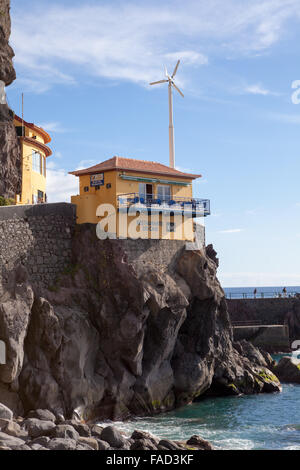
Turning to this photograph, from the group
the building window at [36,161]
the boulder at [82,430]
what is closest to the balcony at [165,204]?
the building window at [36,161]

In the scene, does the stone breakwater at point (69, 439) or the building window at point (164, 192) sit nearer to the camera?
the stone breakwater at point (69, 439)

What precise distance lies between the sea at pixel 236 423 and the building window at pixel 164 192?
58.4 ft

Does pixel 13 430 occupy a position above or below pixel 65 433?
above

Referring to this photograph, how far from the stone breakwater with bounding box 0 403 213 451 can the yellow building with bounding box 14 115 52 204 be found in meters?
25.6

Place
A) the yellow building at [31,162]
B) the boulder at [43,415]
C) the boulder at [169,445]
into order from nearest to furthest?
the boulder at [169,445]
the boulder at [43,415]
the yellow building at [31,162]

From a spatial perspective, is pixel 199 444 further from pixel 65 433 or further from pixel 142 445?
pixel 65 433

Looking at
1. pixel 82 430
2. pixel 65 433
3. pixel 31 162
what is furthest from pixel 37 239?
pixel 65 433

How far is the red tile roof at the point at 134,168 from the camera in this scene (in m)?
49.3

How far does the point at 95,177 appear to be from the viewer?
1965 inches

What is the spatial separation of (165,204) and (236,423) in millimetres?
18908

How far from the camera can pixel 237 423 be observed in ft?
140

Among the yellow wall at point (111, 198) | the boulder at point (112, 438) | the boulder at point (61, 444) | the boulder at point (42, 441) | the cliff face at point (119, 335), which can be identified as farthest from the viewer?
the yellow wall at point (111, 198)

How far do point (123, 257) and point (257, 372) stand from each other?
2049 centimetres

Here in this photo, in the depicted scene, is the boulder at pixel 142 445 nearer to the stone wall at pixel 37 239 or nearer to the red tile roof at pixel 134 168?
the stone wall at pixel 37 239
